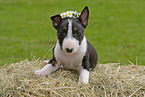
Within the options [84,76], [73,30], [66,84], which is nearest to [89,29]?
[84,76]

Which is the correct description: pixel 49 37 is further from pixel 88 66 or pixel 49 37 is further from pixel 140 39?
pixel 88 66

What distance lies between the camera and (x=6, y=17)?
49.5 feet

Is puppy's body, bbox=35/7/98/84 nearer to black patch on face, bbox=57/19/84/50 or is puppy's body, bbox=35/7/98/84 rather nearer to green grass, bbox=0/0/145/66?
black patch on face, bbox=57/19/84/50

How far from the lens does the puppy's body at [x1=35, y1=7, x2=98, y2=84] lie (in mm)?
4949

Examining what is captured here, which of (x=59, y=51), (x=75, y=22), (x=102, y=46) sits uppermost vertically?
(x=75, y=22)

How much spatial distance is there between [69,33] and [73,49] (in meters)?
0.29

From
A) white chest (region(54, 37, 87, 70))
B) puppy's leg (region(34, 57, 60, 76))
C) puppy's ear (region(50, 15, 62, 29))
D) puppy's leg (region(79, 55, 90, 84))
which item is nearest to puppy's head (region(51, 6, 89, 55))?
puppy's ear (region(50, 15, 62, 29))

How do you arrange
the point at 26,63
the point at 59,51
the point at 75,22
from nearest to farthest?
1. the point at 75,22
2. the point at 59,51
3. the point at 26,63

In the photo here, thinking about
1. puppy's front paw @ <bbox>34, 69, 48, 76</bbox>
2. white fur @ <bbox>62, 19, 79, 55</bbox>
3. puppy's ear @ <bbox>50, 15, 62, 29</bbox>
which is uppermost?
puppy's ear @ <bbox>50, 15, 62, 29</bbox>

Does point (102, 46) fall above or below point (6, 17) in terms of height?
below

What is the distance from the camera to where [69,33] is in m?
4.96

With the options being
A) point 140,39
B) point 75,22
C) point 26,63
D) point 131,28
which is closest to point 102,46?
point 140,39

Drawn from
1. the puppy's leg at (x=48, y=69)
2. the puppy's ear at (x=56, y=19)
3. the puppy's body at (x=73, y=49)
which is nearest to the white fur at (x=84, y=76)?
the puppy's body at (x=73, y=49)

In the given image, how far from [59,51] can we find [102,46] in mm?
5084
